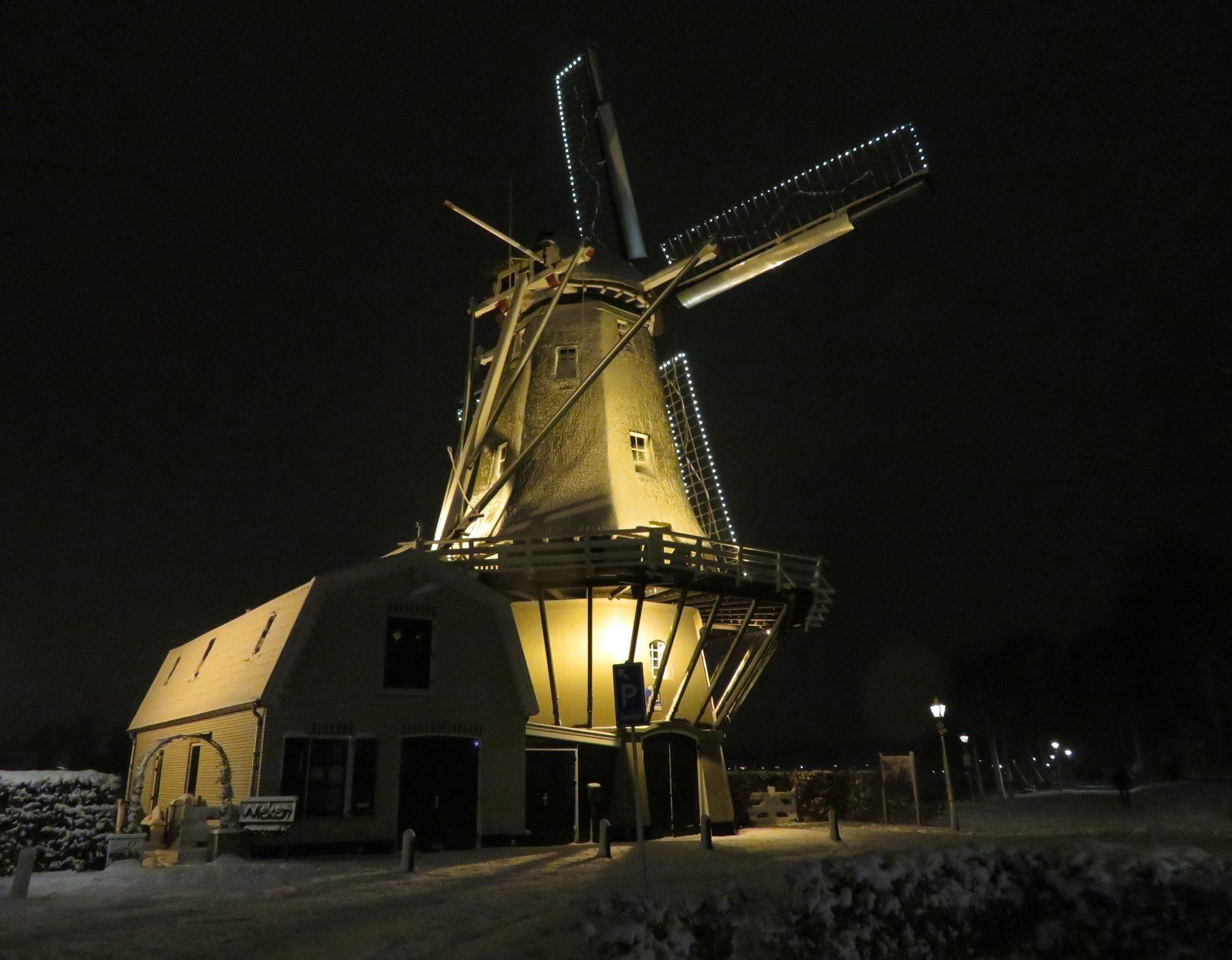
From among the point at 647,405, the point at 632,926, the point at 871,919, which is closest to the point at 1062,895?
the point at 871,919

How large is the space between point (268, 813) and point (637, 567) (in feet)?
28.2

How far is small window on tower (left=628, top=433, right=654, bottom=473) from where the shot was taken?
960 inches

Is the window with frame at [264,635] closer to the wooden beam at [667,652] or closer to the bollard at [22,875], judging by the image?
the bollard at [22,875]

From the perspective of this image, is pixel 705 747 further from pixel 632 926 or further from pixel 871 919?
pixel 632 926

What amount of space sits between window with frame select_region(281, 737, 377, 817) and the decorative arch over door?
935 mm

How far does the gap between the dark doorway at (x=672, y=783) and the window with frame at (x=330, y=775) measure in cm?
636

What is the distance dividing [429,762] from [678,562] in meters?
6.68

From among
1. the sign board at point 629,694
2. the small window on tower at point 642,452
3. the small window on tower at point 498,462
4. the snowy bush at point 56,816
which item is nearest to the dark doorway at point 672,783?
the small window on tower at point 642,452

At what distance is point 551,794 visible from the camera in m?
18.9

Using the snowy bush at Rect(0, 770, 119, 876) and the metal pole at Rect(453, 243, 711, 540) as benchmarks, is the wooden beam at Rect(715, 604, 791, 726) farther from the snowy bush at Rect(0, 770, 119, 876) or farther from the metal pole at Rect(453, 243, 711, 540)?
the snowy bush at Rect(0, 770, 119, 876)

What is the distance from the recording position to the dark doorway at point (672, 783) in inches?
795

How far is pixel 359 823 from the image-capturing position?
1645 centimetres

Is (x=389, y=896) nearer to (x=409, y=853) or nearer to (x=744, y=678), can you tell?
(x=409, y=853)

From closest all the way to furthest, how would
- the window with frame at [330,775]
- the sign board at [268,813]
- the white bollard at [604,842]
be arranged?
the sign board at [268,813]
the white bollard at [604,842]
the window with frame at [330,775]
